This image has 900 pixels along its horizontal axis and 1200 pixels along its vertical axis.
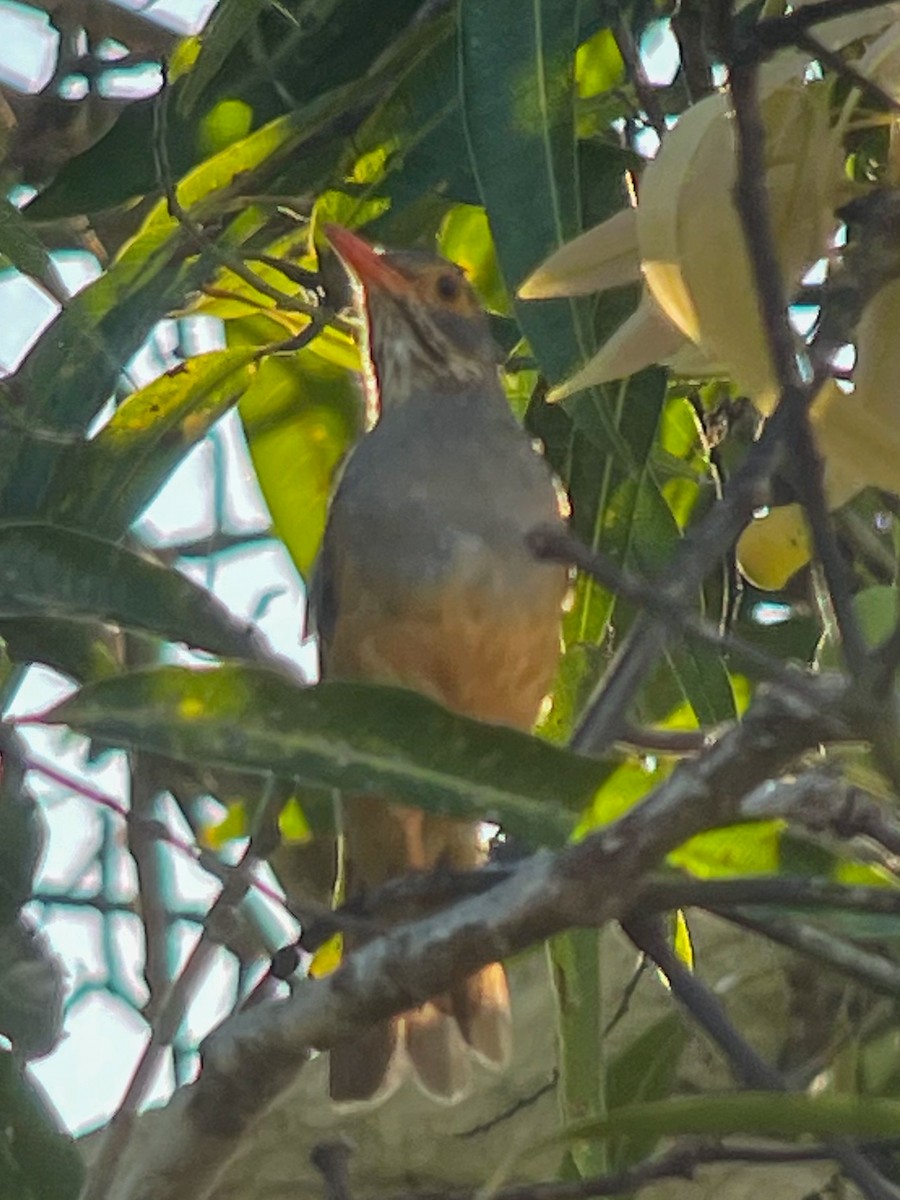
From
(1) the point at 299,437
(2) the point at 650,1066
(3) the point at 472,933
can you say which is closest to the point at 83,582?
(3) the point at 472,933

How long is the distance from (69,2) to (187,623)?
975 millimetres

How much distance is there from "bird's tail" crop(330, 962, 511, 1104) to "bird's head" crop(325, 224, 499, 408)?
64 cm

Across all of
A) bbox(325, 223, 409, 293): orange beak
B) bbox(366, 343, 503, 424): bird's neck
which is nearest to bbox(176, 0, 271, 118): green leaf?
bbox(325, 223, 409, 293): orange beak

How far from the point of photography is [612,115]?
1.66 metres

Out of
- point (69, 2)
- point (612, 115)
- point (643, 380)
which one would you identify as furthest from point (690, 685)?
point (69, 2)

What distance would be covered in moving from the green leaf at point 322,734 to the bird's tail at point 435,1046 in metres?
0.83

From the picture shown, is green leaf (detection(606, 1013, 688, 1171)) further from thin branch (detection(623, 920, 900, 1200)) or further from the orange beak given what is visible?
the orange beak

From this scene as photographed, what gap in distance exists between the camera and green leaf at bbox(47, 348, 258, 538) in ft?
5.43

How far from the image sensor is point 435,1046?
6.56 feet

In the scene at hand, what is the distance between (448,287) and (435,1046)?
0.80m

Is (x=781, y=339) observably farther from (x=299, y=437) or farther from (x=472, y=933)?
(x=299, y=437)

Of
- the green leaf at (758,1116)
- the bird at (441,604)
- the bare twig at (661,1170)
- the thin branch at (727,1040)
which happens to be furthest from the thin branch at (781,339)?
the bird at (441,604)

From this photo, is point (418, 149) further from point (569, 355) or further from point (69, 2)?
point (69, 2)

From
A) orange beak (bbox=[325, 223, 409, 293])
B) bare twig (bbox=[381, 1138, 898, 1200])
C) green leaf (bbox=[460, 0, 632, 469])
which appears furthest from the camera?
orange beak (bbox=[325, 223, 409, 293])
